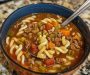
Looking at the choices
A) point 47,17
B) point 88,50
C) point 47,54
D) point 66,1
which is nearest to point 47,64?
point 47,54

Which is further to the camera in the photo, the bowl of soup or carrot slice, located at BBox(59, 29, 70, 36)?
carrot slice, located at BBox(59, 29, 70, 36)

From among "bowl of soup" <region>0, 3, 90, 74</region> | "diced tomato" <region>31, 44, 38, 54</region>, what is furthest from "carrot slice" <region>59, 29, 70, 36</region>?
"diced tomato" <region>31, 44, 38, 54</region>

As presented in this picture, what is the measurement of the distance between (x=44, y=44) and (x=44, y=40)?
16mm

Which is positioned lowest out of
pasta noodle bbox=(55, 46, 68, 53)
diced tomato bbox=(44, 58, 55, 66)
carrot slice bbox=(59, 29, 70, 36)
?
diced tomato bbox=(44, 58, 55, 66)

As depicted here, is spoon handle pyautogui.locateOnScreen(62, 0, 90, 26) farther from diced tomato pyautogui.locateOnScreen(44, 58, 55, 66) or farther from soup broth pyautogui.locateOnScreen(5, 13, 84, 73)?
diced tomato pyautogui.locateOnScreen(44, 58, 55, 66)

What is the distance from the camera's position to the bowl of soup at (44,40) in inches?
41.8

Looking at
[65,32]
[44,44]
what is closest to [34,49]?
[44,44]

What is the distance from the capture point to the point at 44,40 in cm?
110

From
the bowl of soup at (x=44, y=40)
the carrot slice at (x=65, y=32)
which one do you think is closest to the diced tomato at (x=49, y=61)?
the bowl of soup at (x=44, y=40)

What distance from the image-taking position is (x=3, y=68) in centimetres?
117

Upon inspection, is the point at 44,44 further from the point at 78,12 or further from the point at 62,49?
the point at 78,12

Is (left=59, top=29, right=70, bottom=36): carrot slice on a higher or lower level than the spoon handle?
lower

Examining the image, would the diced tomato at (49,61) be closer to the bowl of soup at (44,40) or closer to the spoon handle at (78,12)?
the bowl of soup at (44,40)

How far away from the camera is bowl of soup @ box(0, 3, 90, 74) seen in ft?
3.48
